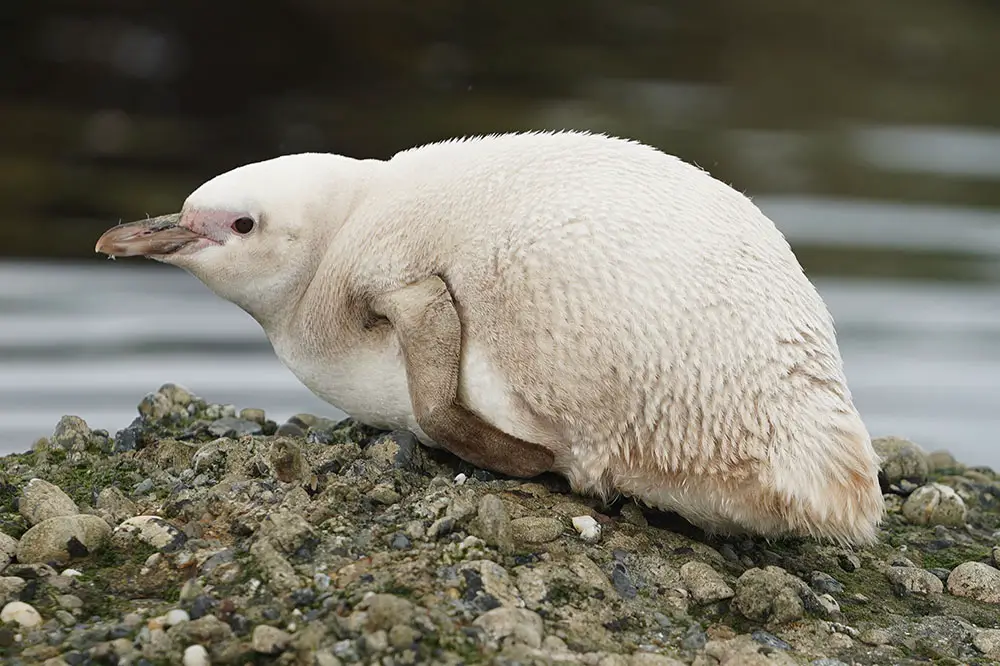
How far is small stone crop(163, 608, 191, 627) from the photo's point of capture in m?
6.01

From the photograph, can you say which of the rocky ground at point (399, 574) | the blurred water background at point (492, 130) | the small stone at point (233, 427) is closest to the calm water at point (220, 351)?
the blurred water background at point (492, 130)

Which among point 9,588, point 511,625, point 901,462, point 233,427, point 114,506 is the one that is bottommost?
point 511,625

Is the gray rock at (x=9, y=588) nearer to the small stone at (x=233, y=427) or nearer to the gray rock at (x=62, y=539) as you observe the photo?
the gray rock at (x=62, y=539)

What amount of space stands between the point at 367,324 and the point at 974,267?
36.5 ft

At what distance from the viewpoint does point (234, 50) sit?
2603 centimetres

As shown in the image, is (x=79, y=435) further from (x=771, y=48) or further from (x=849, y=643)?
(x=771, y=48)

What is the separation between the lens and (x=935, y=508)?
8578mm

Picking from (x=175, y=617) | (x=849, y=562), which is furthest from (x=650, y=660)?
(x=849, y=562)

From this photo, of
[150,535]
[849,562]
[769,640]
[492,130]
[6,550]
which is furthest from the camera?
[492,130]

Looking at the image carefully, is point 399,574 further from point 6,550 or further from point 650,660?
point 6,550

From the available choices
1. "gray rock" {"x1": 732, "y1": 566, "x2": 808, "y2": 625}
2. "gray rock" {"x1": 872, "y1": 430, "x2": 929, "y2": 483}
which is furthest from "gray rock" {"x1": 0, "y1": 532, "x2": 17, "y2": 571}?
"gray rock" {"x1": 872, "y1": 430, "x2": 929, "y2": 483}

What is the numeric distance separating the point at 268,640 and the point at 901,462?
4627mm

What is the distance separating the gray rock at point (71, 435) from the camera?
8102 millimetres

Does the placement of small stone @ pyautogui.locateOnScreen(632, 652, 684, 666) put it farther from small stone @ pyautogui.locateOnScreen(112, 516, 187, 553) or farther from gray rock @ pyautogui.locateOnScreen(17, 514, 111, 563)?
gray rock @ pyautogui.locateOnScreen(17, 514, 111, 563)
